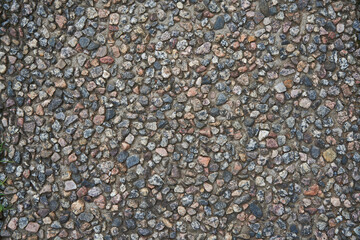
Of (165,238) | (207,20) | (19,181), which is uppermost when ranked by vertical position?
(207,20)

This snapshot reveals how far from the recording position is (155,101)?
3.59 m

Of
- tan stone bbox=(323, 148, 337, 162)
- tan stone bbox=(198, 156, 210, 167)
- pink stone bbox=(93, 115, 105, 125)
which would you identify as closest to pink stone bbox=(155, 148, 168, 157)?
tan stone bbox=(198, 156, 210, 167)

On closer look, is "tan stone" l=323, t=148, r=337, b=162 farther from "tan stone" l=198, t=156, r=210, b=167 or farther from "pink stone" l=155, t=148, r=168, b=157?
"pink stone" l=155, t=148, r=168, b=157

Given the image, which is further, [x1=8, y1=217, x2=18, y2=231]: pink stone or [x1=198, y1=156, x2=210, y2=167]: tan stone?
[x1=8, y1=217, x2=18, y2=231]: pink stone

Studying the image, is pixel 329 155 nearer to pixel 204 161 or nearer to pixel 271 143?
pixel 271 143

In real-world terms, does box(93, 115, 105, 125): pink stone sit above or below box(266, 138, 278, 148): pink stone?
above

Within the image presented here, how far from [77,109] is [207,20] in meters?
1.25

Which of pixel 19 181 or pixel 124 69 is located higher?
pixel 124 69

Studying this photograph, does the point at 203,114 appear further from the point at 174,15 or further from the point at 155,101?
the point at 174,15

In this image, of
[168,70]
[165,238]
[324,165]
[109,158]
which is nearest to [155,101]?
[168,70]

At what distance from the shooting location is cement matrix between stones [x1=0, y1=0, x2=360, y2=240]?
3529mm

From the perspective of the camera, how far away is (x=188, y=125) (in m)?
3.58

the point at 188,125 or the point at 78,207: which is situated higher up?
the point at 188,125

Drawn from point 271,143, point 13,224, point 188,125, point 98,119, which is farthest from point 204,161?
point 13,224
